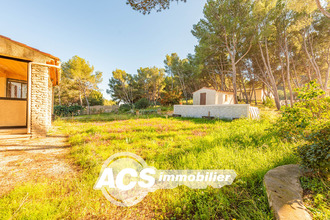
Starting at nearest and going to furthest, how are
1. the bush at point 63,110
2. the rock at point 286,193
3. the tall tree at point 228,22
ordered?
1. the rock at point 286,193
2. the tall tree at point 228,22
3. the bush at point 63,110

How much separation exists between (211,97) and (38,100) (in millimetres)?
17066

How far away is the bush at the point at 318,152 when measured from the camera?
1.90 metres

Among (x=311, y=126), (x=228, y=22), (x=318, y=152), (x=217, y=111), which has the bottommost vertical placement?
A: (x=318, y=152)

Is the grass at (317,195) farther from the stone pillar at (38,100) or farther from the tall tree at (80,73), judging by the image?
the tall tree at (80,73)

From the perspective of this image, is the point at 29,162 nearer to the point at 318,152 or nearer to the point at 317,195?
the point at 317,195

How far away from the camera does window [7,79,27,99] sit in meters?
7.37

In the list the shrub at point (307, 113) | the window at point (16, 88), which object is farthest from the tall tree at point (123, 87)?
the shrub at point (307, 113)

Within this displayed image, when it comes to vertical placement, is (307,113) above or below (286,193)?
above

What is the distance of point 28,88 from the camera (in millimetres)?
5348

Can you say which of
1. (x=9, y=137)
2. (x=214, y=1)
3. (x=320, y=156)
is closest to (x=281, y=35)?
(x=214, y=1)

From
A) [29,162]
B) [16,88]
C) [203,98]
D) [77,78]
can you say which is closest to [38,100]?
[29,162]

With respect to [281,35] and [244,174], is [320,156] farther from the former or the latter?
[281,35]

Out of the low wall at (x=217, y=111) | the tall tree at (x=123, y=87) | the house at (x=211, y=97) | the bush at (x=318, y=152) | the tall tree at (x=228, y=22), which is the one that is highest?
the tall tree at (x=228, y=22)

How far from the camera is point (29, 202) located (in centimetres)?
187
